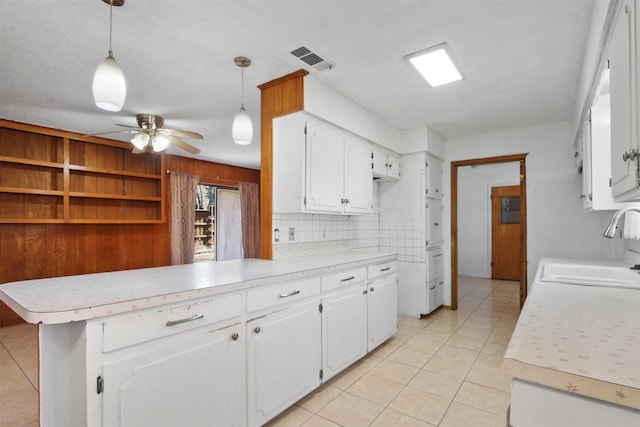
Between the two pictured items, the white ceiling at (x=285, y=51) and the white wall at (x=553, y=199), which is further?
the white wall at (x=553, y=199)

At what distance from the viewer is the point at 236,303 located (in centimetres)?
165

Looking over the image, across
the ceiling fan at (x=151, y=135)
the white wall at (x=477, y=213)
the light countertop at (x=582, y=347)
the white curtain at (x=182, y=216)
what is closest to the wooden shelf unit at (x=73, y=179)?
the white curtain at (x=182, y=216)

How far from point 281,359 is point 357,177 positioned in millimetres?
1903

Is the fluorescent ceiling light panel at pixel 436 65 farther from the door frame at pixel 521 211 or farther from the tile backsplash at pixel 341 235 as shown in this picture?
the door frame at pixel 521 211

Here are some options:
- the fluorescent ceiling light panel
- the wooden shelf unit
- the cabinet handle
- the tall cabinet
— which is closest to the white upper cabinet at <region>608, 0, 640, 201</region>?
the cabinet handle

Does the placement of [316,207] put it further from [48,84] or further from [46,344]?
[48,84]

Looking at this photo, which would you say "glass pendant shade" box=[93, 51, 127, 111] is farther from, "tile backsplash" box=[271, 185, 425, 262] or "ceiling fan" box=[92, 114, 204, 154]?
"ceiling fan" box=[92, 114, 204, 154]

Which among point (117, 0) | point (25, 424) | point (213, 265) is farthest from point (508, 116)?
point (25, 424)

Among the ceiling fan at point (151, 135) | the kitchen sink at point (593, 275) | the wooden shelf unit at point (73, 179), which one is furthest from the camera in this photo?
the wooden shelf unit at point (73, 179)

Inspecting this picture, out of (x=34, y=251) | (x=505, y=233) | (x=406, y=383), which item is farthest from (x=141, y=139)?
(x=505, y=233)

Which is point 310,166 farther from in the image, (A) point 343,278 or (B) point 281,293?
(B) point 281,293

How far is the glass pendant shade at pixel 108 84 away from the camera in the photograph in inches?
58.1

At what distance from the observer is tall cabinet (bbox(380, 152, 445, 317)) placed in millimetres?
3992

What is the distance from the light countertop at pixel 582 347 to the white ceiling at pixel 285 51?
63.4 inches
